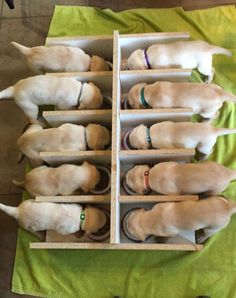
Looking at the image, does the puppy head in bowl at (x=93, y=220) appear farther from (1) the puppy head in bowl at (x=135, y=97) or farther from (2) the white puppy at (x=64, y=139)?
(1) the puppy head in bowl at (x=135, y=97)

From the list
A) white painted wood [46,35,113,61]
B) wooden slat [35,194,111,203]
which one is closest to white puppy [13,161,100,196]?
wooden slat [35,194,111,203]

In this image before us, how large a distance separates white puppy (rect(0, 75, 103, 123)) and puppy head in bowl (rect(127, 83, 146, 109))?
→ 13 centimetres

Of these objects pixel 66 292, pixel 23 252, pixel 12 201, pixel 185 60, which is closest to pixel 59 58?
pixel 185 60

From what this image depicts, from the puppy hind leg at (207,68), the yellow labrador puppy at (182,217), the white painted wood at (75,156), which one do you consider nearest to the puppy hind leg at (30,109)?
the white painted wood at (75,156)

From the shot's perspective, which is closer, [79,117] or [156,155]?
[156,155]

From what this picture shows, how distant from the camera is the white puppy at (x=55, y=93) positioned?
1605 mm

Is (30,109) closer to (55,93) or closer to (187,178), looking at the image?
(55,93)

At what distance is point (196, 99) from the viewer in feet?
5.09

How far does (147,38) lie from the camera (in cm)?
176

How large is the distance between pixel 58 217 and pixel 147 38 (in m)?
0.88

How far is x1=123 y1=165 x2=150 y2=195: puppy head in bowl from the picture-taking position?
1.51 m

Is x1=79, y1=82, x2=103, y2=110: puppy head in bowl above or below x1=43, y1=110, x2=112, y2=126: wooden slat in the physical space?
above

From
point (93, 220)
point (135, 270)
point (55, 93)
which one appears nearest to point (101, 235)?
point (93, 220)

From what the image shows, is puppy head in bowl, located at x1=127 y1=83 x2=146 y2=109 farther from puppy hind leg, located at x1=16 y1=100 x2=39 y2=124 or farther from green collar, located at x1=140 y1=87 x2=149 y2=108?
puppy hind leg, located at x1=16 y1=100 x2=39 y2=124
